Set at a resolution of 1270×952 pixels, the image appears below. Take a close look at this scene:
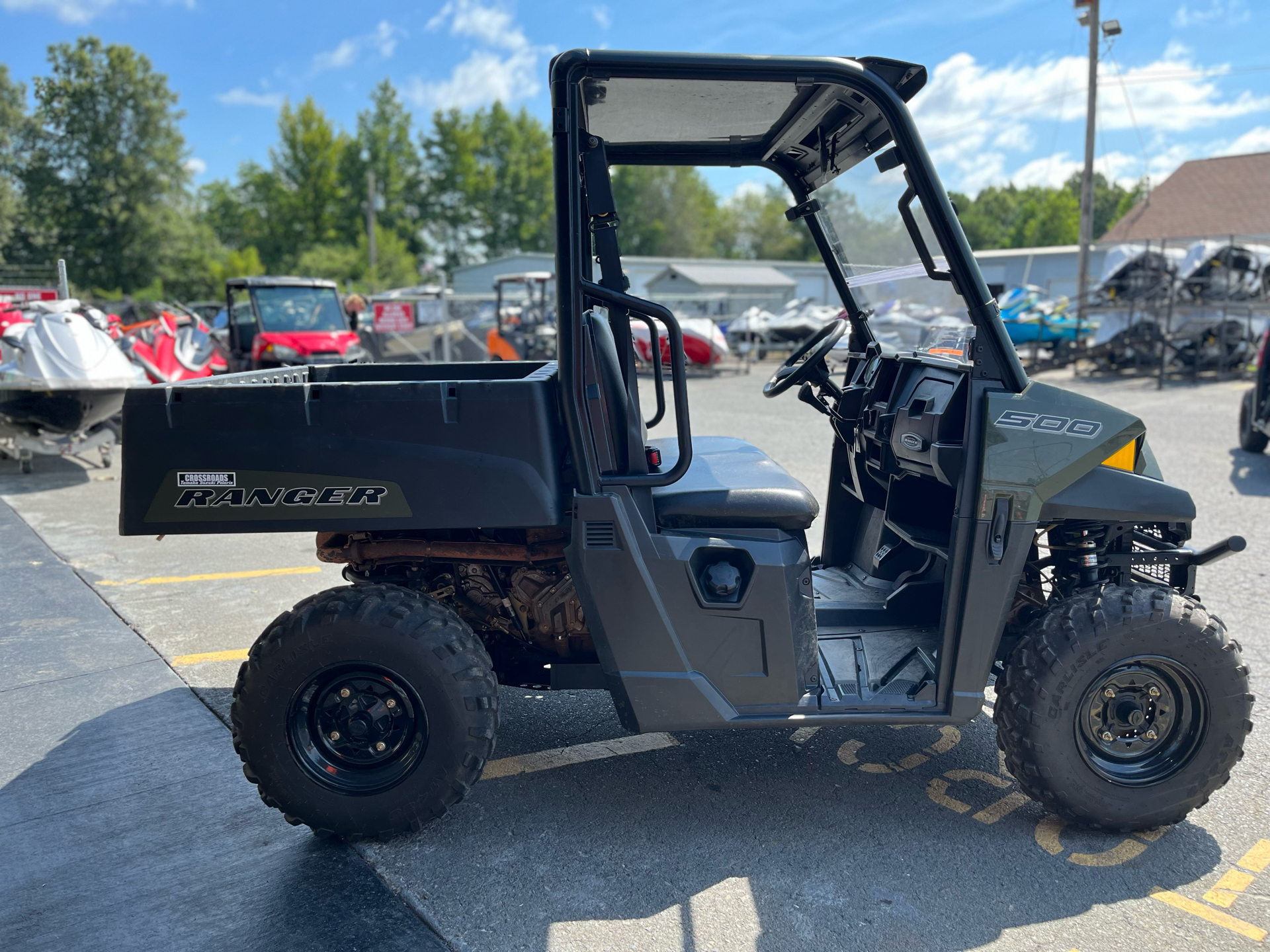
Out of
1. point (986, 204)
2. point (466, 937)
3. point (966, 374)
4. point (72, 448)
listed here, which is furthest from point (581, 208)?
point (986, 204)

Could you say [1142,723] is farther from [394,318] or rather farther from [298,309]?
[394,318]

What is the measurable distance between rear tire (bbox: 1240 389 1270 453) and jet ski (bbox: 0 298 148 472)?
11.8 metres

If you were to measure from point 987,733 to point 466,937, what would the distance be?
231cm

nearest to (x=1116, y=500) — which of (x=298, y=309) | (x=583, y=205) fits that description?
(x=583, y=205)

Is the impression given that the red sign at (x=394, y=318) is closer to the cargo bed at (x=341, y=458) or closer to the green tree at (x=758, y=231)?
the cargo bed at (x=341, y=458)

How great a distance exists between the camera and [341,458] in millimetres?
2879

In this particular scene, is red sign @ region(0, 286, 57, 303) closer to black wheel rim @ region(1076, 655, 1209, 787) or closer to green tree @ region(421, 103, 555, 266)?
black wheel rim @ region(1076, 655, 1209, 787)

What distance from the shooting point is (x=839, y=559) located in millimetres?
4305

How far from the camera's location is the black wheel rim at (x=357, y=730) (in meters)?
2.98

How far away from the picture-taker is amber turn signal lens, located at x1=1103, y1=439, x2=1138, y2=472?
9.82 ft

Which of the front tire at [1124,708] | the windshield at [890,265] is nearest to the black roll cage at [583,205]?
the windshield at [890,265]

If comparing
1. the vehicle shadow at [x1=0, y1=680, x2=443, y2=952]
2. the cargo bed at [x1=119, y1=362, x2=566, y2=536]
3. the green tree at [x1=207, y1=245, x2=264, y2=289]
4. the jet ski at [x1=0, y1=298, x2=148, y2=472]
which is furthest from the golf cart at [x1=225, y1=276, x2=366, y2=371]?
the green tree at [x1=207, y1=245, x2=264, y2=289]

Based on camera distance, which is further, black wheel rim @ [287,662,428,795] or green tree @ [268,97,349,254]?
green tree @ [268,97,349,254]

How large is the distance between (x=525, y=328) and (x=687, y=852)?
58.7ft
